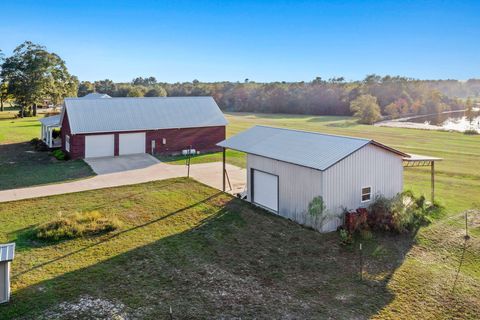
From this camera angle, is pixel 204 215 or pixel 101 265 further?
pixel 204 215

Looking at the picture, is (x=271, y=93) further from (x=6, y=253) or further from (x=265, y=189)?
(x=6, y=253)

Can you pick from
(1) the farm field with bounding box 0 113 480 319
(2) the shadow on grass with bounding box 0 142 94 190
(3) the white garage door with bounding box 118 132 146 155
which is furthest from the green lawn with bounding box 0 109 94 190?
(1) the farm field with bounding box 0 113 480 319

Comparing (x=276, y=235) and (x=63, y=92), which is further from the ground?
(x=63, y=92)

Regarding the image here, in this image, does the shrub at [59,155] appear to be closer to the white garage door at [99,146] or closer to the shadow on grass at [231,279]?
the white garage door at [99,146]

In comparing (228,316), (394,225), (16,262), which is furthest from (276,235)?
(16,262)

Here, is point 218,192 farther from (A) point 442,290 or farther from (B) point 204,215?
(A) point 442,290

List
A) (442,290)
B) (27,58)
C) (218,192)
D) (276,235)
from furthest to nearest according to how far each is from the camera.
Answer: (27,58) < (218,192) < (276,235) < (442,290)
